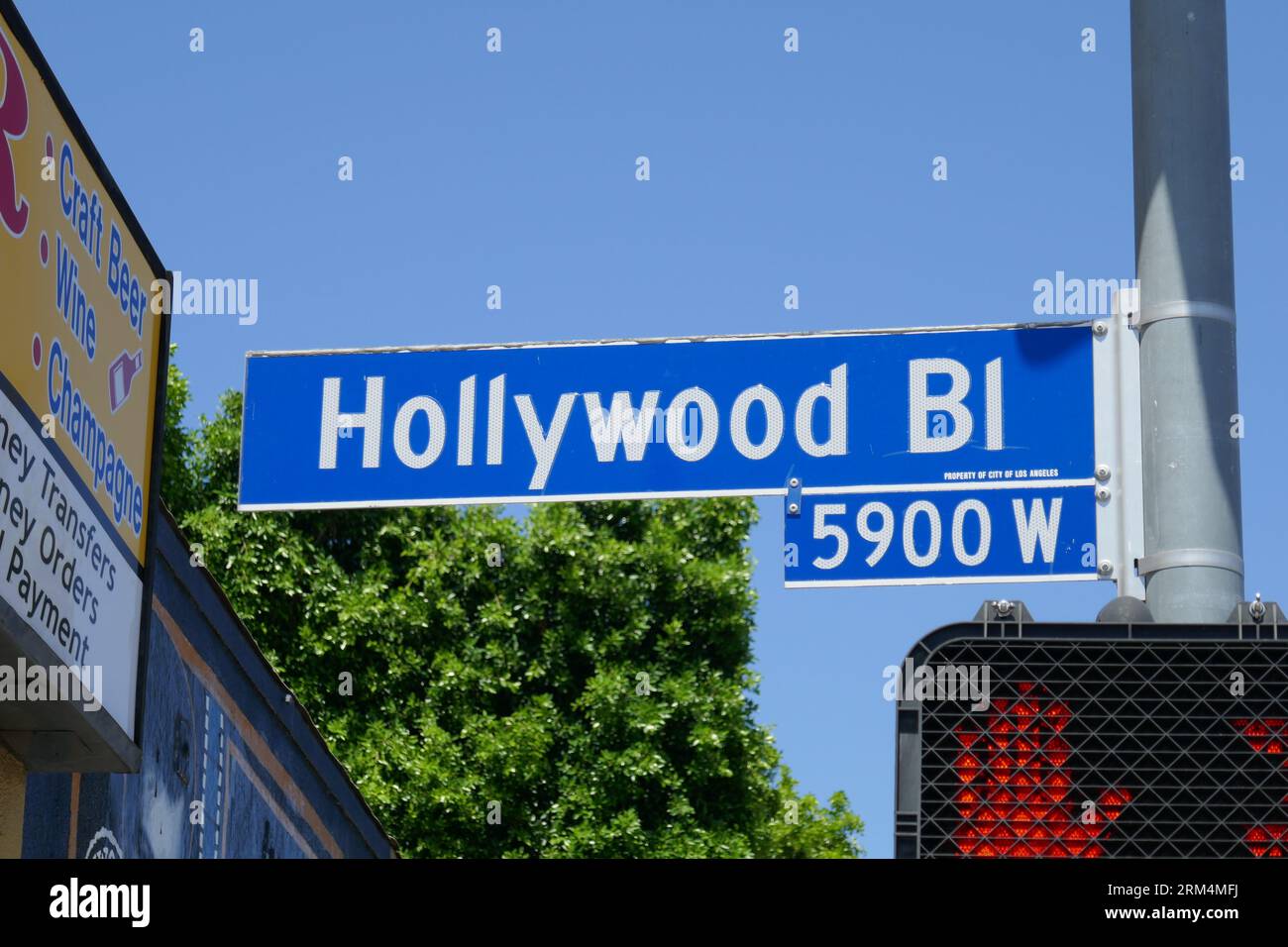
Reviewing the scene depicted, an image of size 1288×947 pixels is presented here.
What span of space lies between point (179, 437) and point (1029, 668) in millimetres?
25011

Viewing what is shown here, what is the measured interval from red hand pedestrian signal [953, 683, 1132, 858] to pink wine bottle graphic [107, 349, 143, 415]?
390 centimetres

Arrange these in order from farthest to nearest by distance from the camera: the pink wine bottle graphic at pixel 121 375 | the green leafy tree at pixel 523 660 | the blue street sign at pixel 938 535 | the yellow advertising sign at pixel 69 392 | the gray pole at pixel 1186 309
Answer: the green leafy tree at pixel 523 660, the pink wine bottle graphic at pixel 121 375, the yellow advertising sign at pixel 69 392, the blue street sign at pixel 938 535, the gray pole at pixel 1186 309

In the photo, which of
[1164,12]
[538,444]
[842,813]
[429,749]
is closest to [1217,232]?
[1164,12]

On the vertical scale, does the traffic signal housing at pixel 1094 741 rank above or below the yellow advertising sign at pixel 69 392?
below

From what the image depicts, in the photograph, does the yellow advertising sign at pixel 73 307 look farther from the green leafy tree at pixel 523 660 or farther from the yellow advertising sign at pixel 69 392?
the green leafy tree at pixel 523 660

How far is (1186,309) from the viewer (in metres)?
4.93

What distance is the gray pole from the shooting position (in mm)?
4676

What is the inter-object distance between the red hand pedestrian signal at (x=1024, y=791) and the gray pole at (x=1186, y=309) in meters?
0.75

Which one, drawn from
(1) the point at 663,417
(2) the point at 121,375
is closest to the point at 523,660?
(2) the point at 121,375

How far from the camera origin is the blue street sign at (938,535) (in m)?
5.54

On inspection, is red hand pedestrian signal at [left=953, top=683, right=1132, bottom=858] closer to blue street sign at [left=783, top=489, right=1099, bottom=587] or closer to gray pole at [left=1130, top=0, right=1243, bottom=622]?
gray pole at [left=1130, top=0, right=1243, bottom=622]

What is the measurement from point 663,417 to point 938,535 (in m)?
0.92

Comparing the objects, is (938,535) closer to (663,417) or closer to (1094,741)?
(663,417)

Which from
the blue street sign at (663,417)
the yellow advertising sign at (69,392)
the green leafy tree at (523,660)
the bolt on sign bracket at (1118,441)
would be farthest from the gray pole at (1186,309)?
the green leafy tree at (523,660)
